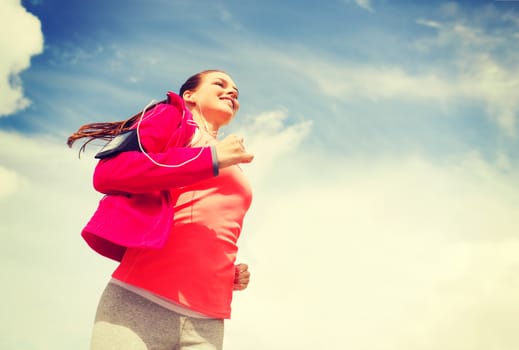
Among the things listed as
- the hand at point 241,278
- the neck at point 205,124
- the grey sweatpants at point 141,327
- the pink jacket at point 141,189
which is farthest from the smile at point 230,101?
the grey sweatpants at point 141,327

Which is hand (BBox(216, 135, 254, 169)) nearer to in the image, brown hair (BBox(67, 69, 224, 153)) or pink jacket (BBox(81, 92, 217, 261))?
pink jacket (BBox(81, 92, 217, 261))

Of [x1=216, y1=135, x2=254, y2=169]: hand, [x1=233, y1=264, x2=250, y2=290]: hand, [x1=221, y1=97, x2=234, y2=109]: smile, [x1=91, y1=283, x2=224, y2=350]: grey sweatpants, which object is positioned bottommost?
[x1=91, y1=283, x2=224, y2=350]: grey sweatpants

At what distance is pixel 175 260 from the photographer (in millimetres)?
2234

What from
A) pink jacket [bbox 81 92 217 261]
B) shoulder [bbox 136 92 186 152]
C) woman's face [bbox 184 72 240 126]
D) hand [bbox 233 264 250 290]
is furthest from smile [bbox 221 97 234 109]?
hand [bbox 233 264 250 290]

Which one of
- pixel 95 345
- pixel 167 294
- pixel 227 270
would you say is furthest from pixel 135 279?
pixel 227 270

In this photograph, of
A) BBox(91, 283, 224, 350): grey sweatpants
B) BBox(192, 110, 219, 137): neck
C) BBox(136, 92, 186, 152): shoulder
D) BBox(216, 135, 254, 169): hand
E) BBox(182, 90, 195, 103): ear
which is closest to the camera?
BBox(91, 283, 224, 350): grey sweatpants

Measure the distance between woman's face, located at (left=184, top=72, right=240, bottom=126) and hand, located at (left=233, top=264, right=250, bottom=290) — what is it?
0.95m

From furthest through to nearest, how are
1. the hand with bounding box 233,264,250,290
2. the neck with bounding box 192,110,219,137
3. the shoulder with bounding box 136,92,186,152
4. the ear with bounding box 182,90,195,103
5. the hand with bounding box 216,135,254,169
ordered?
the ear with bounding box 182,90,195,103, the neck with bounding box 192,110,219,137, the hand with bounding box 233,264,250,290, the shoulder with bounding box 136,92,186,152, the hand with bounding box 216,135,254,169

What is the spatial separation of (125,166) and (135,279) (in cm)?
53

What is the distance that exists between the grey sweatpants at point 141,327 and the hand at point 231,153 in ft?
2.43

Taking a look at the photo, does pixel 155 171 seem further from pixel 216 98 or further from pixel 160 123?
pixel 216 98

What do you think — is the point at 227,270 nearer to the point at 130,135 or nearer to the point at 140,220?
the point at 140,220

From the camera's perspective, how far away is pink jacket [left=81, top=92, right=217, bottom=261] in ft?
7.00

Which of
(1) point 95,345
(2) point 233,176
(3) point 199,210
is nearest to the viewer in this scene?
(1) point 95,345
